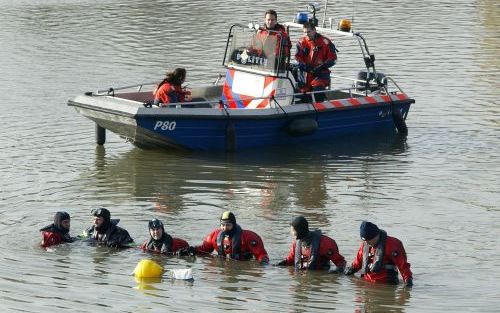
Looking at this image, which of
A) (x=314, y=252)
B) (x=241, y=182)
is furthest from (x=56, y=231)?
(x=241, y=182)

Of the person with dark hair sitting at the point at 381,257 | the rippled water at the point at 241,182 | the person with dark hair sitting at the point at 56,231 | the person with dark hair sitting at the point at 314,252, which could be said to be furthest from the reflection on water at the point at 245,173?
the person with dark hair sitting at the point at 381,257

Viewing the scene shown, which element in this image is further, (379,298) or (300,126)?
(300,126)

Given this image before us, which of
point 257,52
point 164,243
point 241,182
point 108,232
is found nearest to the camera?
point 164,243

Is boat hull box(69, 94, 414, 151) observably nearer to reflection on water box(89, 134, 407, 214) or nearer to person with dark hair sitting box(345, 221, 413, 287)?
reflection on water box(89, 134, 407, 214)

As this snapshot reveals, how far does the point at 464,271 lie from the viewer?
14.2 metres

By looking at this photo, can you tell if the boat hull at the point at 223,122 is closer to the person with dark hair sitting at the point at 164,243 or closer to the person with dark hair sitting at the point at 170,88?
the person with dark hair sitting at the point at 170,88

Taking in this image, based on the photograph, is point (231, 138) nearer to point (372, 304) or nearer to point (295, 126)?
point (295, 126)

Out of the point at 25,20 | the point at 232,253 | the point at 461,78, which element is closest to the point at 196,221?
the point at 232,253

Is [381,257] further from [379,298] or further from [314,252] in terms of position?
[314,252]

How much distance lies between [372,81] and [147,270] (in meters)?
9.12

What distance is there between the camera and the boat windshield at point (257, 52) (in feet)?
67.2

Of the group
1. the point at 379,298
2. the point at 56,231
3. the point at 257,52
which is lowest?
the point at 379,298

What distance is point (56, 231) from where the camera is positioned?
1533cm

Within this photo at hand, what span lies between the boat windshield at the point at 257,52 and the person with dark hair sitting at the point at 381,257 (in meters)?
7.18
